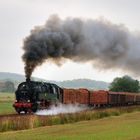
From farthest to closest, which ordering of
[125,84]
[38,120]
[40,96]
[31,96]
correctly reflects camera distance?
[125,84]
[40,96]
[31,96]
[38,120]

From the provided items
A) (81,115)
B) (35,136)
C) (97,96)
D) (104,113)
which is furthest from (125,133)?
(97,96)

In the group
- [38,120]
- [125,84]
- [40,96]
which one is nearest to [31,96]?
[40,96]

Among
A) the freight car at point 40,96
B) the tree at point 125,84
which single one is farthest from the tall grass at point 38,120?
the tree at point 125,84

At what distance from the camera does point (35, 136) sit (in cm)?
2797

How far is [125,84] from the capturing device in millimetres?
122125

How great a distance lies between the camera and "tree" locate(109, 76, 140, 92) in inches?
4756

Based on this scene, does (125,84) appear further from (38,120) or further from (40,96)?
(38,120)

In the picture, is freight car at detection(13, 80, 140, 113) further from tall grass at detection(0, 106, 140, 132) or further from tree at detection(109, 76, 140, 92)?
tree at detection(109, 76, 140, 92)

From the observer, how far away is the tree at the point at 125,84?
396 ft

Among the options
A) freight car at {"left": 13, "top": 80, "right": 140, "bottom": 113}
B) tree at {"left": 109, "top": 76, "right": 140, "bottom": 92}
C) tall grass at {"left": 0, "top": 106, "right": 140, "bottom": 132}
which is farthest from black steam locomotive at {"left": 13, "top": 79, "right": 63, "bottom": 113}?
tree at {"left": 109, "top": 76, "right": 140, "bottom": 92}

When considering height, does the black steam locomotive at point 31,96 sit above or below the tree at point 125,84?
below

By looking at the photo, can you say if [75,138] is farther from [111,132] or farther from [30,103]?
[30,103]

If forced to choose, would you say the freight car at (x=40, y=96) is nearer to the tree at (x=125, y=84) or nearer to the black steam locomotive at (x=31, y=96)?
the black steam locomotive at (x=31, y=96)

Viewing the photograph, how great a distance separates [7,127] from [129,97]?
52367 mm
